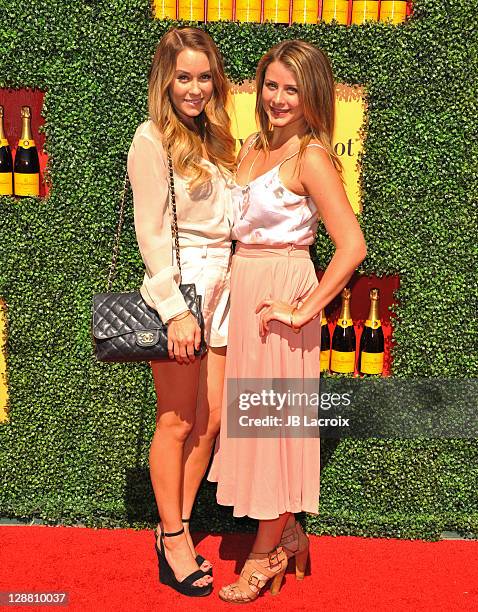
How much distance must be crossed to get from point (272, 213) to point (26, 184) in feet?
5.39

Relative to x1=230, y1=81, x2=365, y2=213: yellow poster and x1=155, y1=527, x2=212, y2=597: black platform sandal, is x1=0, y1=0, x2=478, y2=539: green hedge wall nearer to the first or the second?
x1=230, y1=81, x2=365, y2=213: yellow poster

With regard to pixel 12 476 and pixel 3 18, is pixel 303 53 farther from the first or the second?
pixel 12 476

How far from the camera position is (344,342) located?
4473 mm

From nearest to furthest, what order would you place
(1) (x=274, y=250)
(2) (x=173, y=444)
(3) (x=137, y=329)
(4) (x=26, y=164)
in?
(3) (x=137, y=329) < (1) (x=274, y=250) < (2) (x=173, y=444) < (4) (x=26, y=164)

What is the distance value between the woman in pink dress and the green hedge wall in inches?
33.0

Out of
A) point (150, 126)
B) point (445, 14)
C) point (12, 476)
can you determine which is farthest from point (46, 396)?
point (445, 14)

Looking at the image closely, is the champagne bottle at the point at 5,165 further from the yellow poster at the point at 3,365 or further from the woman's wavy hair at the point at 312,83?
the woman's wavy hair at the point at 312,83

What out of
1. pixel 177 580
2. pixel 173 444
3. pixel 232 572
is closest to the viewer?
pixel 173 444

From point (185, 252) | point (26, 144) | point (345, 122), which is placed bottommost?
point (185, 252)

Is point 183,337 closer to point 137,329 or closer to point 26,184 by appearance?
point 137,329

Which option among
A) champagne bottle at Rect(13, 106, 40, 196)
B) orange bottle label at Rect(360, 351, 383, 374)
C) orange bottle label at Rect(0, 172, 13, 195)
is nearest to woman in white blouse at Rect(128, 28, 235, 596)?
orange bottle label at Rect(360, 351, 383, 374)

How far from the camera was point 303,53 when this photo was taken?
10.6ft

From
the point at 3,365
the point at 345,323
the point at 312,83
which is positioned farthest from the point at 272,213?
the point at 3,365

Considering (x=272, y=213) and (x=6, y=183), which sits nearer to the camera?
(x=272, y=213)
